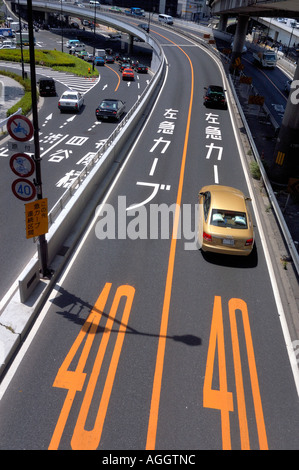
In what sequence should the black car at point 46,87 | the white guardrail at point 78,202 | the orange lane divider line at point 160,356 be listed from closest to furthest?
1. the orange lane divider line at point 160,356
2. the white guardrail at point 78,202
3. the black car at point 46,87

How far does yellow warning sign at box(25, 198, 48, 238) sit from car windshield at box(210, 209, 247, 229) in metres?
5.43

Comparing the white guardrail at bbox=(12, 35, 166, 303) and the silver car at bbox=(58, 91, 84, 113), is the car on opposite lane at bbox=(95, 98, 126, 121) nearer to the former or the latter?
the silver car at bbox=(58, 91, 84, 113)

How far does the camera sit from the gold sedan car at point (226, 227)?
11.4m

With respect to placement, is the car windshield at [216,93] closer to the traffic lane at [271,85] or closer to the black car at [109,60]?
the traffic lane at [271,85]

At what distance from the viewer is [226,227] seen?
11.7 metres

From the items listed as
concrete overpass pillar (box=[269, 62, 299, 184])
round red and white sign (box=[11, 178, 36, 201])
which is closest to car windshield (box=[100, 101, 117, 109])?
concrete overpass pillar (box=[269, 62, 299, 184])

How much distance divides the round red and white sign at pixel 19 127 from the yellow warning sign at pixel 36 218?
164 cm

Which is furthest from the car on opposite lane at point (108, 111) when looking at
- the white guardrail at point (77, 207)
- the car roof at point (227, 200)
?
the car roof at point (227, 200)

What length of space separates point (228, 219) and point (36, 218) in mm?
6275

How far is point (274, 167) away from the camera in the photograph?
20203 mm

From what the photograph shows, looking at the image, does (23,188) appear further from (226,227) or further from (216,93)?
(216,93)

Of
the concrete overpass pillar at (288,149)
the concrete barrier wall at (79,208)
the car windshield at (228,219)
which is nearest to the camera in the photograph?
the concrete barrier wall at (79,208)

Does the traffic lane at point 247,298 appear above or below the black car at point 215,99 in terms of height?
below

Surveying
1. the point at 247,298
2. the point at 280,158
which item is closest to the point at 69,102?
the point at 280,158
